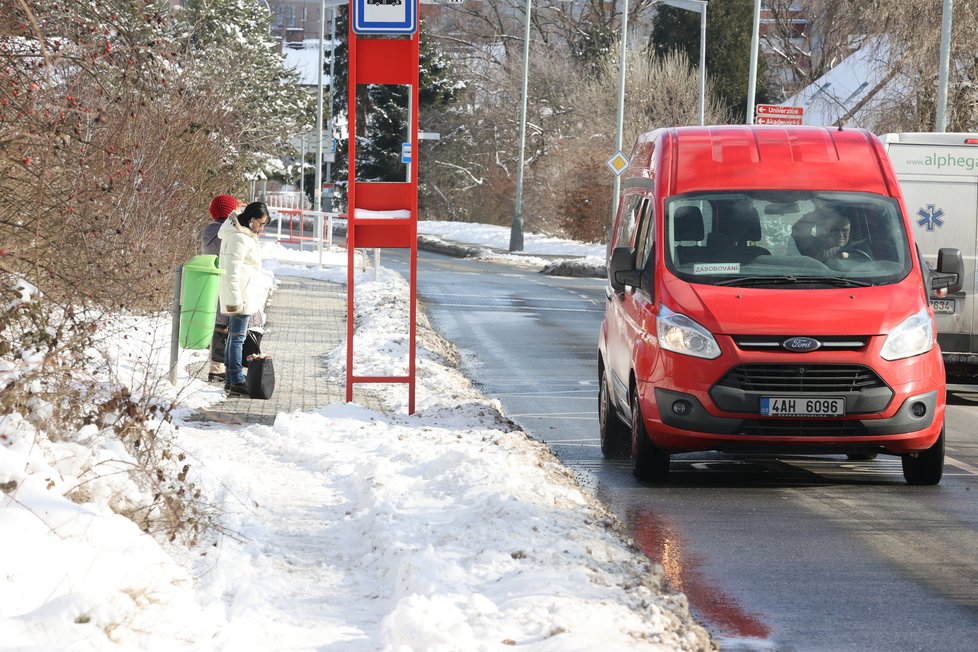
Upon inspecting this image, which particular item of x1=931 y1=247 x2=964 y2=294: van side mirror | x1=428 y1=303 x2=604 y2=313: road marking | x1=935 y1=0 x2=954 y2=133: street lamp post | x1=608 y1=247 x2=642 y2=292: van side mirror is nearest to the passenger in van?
x1=931 y1=247 x2=964 y2=294: van side mirror

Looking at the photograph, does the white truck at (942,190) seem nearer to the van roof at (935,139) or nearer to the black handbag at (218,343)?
the van roof at (935,139)

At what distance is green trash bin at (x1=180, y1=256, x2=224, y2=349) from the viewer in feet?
45.2

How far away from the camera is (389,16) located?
452 inches

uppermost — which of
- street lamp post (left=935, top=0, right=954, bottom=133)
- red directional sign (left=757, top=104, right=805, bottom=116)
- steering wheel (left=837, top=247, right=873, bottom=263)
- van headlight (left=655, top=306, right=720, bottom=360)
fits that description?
street lamp post (left=935, top=0, right=954, bottom=133)

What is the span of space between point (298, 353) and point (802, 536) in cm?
913

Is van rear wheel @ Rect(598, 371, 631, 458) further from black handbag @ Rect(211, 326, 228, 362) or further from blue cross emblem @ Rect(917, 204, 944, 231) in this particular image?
blue cross emblem @ Rect(917, 204, 944, 231)

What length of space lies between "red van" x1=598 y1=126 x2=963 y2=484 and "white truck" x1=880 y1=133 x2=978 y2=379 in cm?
444

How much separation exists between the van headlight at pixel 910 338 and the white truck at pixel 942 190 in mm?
5624

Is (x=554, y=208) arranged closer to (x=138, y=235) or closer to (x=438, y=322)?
(x=438, y=322)

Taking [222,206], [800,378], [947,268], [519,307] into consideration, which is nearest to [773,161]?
[947,268]

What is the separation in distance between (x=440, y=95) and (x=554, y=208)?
63.1 ft

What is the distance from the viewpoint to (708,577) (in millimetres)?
7328

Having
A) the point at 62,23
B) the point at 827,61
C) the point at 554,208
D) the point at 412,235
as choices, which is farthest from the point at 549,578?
the point at 827,61

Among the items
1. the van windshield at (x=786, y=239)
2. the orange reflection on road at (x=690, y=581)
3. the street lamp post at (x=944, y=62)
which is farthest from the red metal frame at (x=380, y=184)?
the street lamp post at (x=944, y=62)
